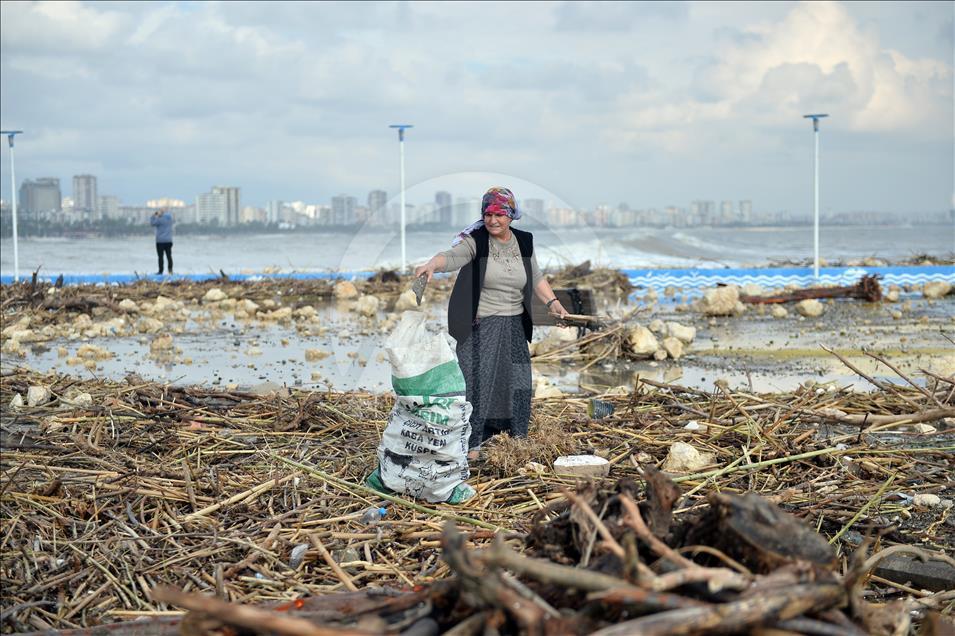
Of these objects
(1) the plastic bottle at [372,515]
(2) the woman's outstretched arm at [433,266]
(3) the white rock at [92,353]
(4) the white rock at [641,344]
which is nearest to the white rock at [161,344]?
(3) the white rock at [92,353]

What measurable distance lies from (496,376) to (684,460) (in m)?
1.28

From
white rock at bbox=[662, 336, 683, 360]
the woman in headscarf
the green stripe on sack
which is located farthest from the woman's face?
white rock at bbox=[662, 336, 683, 360]

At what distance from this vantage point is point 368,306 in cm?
1497

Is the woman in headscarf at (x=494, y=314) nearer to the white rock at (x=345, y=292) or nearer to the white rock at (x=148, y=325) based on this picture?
the white rock at (x=148, y=325)

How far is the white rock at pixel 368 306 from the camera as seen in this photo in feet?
48.8

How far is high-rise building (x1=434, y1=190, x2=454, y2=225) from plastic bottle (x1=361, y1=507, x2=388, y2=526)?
8.38 ft

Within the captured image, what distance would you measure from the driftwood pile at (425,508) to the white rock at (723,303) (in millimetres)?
7533

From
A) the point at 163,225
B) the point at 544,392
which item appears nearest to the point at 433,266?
the point at 544,392

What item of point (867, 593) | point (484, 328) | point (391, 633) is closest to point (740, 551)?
point (391, 633)

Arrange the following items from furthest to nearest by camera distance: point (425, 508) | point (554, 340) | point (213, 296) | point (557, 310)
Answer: point (213, 296), point (554, 340), point (557, 310), point (425, 508)

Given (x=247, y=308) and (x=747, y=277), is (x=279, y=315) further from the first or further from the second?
(x=747, y=277)

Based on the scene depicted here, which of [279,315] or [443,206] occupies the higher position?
[443,206]

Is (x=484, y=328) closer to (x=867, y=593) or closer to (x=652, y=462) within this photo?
(x=652, y=462)

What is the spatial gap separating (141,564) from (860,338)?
1018cm
